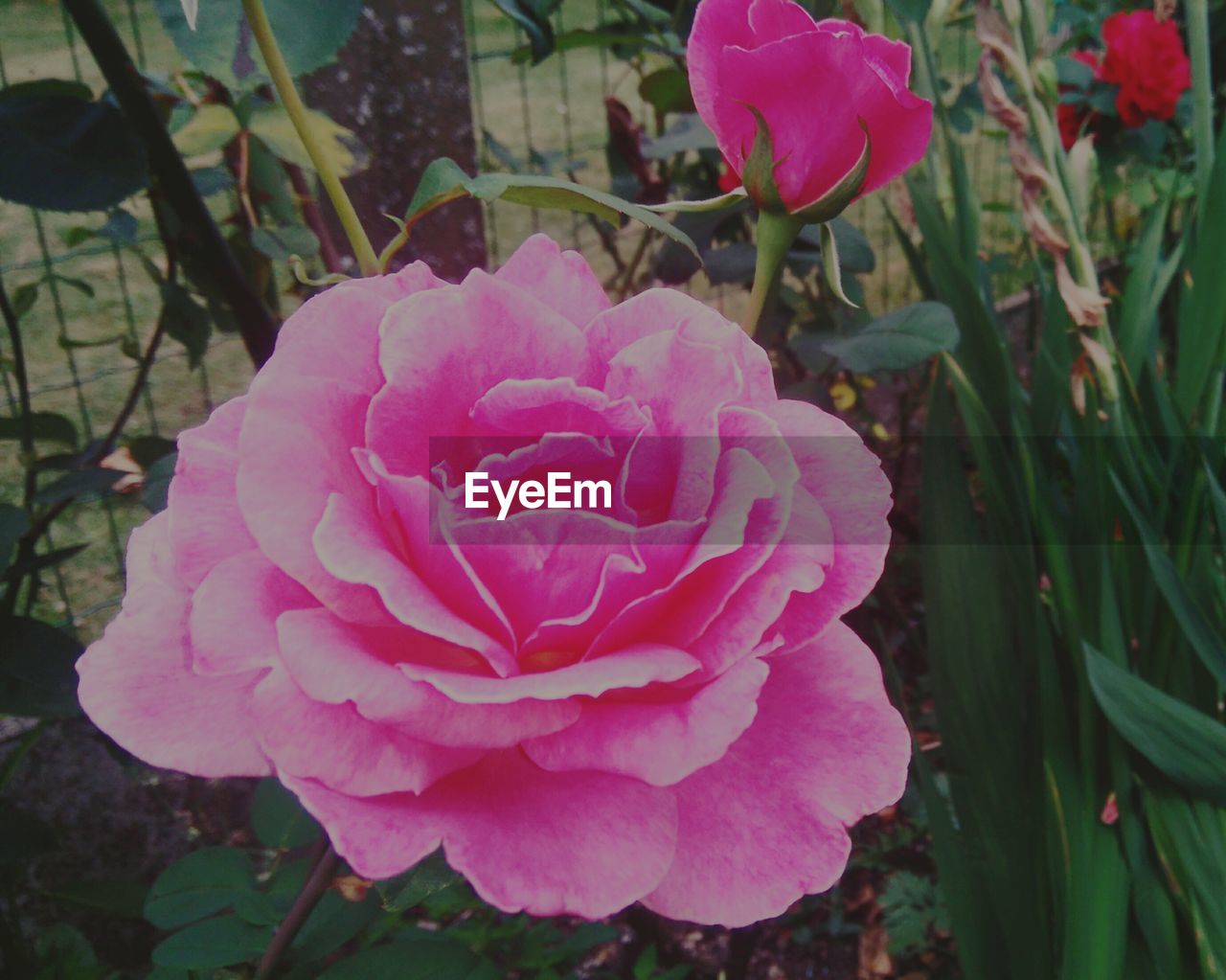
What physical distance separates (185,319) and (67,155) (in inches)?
15.2

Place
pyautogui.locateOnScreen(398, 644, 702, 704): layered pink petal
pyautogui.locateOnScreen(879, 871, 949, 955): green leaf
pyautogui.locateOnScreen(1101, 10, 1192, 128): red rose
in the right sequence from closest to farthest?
pyautogui.locateOnScreen(398, 644, 702, 704): layered pink petal → pyautogui.locateOnScreen(879, 871, 949, 955): green leaf → pyautogui.locateOnScreen(1101, 10, 1192, 128): red rose

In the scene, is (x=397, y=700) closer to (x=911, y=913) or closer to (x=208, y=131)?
(x=208, y=131)

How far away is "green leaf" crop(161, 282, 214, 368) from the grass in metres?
0.21

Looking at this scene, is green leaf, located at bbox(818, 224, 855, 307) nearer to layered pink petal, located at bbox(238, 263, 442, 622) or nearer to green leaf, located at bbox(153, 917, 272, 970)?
layered pink petal, located at bbox(238, 263, 442, 622)

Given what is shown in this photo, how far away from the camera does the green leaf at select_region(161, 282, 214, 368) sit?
1048 mm

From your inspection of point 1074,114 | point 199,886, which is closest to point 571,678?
point 199,886

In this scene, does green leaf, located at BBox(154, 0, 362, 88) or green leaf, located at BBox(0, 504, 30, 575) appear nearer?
green leaf, located at BBox(154, 0, 362, 88)

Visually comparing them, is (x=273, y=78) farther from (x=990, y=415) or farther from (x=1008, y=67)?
(x=990, y=415)

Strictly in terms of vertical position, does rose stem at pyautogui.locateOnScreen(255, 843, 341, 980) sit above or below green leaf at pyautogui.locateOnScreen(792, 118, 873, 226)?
below

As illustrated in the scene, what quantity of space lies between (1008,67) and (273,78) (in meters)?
0.54

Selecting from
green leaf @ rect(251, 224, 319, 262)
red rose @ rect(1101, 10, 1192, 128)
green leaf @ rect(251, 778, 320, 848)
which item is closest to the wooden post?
green leaf @ rect(251, 224, 319, 262)

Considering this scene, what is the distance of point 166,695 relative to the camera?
0.99ft

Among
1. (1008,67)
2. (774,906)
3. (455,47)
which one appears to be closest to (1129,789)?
(1008,67)

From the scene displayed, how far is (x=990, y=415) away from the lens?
96 cm
